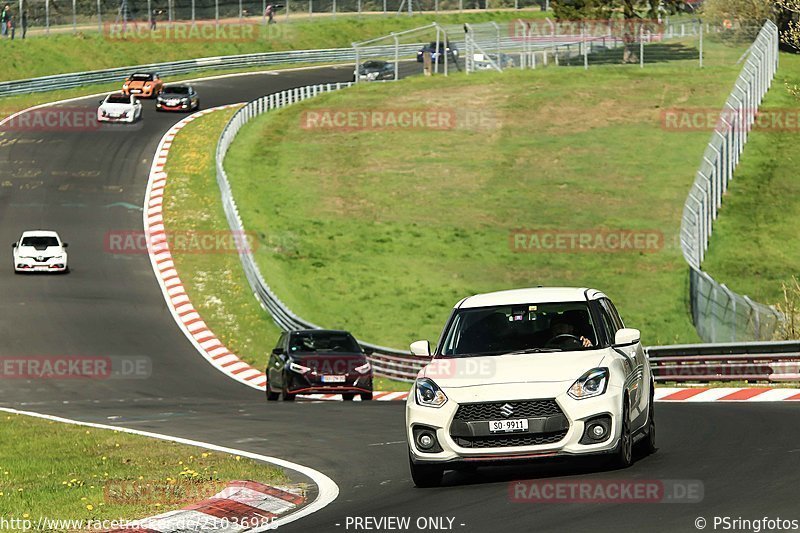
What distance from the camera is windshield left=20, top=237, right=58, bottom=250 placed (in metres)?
45.2

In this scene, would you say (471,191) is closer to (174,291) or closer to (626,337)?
(174,291)

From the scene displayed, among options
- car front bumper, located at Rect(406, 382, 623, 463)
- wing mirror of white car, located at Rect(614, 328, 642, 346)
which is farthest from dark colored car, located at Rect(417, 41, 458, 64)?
car front bumper, located at Rect(406, 382, 623, 463)

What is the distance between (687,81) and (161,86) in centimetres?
2685

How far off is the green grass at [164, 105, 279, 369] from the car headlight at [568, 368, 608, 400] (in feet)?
77.5

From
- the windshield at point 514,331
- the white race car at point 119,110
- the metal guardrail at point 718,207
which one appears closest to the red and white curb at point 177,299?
the white race car at point 119,110

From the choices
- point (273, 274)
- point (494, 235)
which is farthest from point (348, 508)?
point (494, 235)

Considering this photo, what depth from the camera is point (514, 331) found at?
13.8m

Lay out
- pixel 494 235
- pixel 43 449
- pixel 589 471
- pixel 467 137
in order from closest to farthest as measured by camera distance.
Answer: pixel 589 471
pixel 43 449
pixel 494 235
pixel 467 137

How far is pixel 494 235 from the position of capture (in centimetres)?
4903

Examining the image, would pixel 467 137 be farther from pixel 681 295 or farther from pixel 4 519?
pixel 4 519

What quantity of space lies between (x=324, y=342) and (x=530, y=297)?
15573mm

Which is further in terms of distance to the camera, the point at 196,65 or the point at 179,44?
the point at 179,44

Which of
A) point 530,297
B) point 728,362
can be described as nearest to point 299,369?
point 728,362

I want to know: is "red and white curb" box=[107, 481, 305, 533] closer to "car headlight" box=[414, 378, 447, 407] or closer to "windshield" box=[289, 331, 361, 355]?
"car headlight" box=[414, 378, 447, 407]
